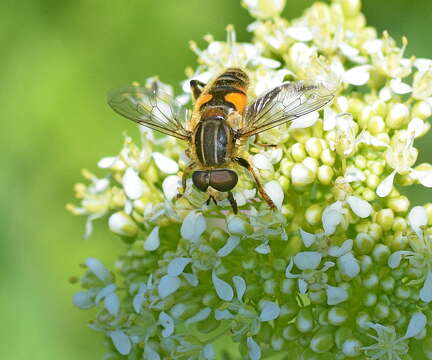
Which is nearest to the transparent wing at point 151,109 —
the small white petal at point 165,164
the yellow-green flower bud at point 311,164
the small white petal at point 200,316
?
the small white petal at point 165,164

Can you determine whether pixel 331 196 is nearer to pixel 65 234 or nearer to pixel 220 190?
pixel 220 190

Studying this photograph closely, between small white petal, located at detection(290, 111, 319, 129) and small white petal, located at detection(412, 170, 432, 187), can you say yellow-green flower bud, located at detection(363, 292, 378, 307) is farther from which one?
small white petal, located at detection(290, 111, 319, 129)

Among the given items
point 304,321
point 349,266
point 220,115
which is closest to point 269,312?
point 304,321

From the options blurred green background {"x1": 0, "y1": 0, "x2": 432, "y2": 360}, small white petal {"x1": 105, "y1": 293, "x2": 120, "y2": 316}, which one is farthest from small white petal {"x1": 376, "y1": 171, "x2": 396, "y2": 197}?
blurred green background {"x1": 0, "y1": 0, "x2": 432, "y2": 360}

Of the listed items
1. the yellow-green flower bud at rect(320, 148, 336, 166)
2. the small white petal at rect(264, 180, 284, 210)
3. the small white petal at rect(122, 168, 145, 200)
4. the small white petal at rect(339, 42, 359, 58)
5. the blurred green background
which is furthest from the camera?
the blurred green background

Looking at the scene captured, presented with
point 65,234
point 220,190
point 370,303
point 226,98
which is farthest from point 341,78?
point 65,234
